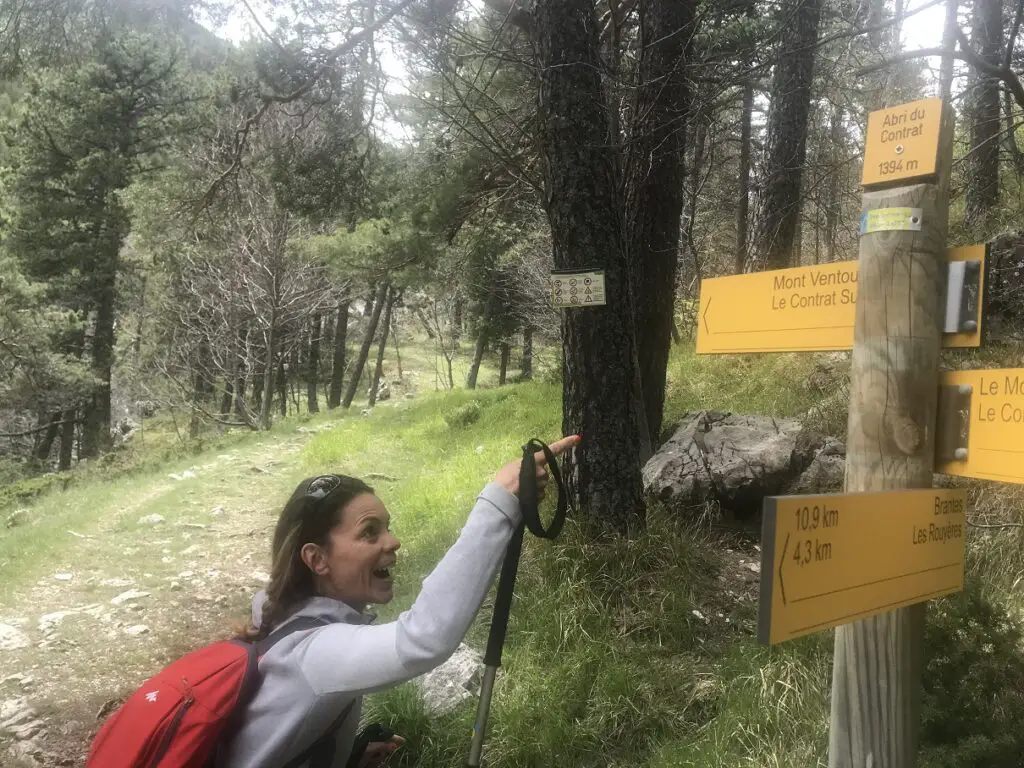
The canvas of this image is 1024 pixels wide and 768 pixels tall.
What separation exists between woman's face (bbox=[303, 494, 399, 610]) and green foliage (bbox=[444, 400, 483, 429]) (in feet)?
24.2

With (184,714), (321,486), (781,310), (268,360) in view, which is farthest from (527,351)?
(184,714)

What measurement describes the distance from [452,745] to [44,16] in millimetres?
5637

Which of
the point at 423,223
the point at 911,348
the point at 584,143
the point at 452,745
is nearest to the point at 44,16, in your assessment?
the point at 423,223

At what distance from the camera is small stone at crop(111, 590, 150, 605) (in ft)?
16.5

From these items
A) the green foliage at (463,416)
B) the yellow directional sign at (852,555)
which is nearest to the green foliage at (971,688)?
the yellow directional sign at (852,555)

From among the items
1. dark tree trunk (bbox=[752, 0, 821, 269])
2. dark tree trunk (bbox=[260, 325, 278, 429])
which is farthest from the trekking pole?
dark tree trunk (bbox=[260, 325, 278, 429])

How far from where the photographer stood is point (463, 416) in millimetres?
9391

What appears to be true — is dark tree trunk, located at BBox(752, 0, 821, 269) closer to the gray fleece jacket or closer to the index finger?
the index finger

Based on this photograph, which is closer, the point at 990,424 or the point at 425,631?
the point at 425,631

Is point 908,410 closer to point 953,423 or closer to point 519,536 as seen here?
point 953,423

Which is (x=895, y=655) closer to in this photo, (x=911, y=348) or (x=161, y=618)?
(x=911, y=348)

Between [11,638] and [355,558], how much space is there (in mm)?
4061

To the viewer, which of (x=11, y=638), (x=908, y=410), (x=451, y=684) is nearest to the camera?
(x=908, y=410)

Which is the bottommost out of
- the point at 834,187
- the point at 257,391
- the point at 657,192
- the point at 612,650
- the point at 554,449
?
the point at 257,391
